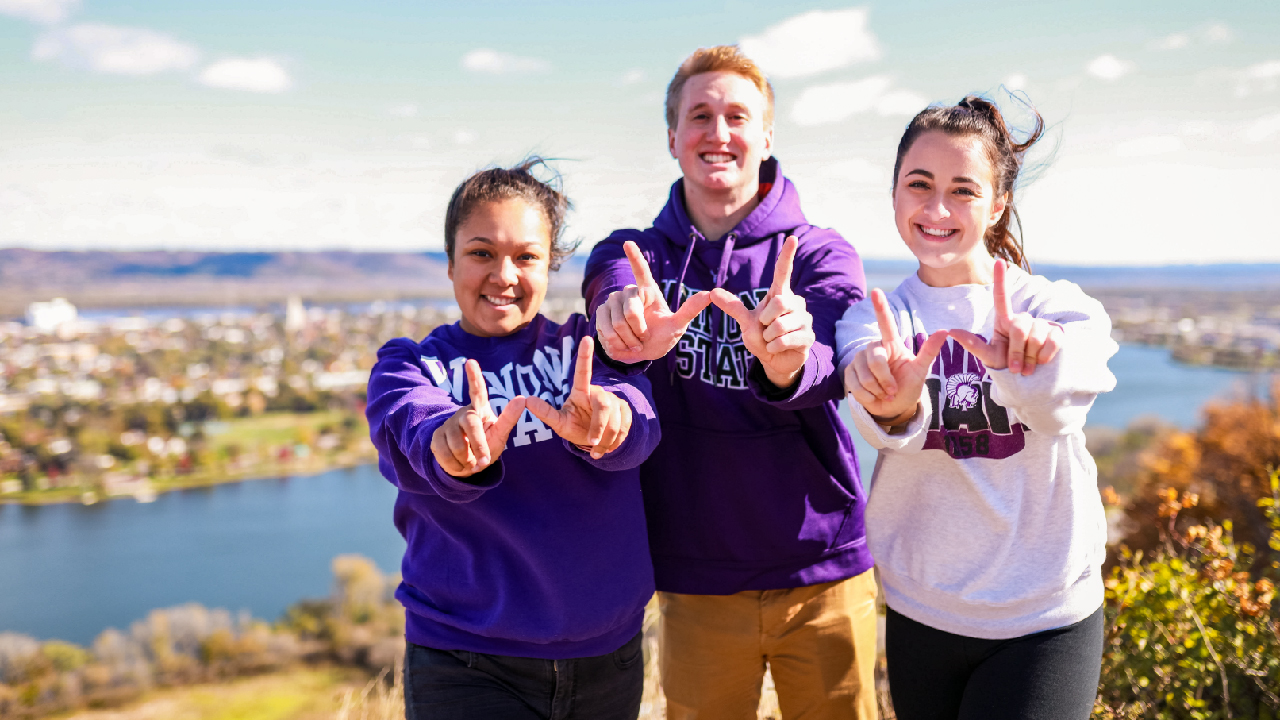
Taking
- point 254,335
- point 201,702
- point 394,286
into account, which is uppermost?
point 394,286

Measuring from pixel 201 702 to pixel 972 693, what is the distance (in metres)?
26.3

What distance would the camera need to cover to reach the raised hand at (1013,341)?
5.22 ft

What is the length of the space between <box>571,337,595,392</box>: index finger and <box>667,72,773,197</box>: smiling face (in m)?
0.88

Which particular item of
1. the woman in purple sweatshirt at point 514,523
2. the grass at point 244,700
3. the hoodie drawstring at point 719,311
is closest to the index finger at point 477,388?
the woman in purple sweatshirt at point 514,523

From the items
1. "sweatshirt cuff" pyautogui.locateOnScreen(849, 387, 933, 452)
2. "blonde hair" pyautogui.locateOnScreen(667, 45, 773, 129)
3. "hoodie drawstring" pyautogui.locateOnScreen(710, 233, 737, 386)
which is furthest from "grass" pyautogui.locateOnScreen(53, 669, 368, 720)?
"sweatshirt cuff" pyautogui.locateOnScreen(849, 387, 933, 452)

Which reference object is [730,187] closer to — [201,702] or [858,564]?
[858,564]

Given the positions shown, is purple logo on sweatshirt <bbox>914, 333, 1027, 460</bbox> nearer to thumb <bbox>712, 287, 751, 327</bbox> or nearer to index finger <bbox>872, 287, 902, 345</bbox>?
index finger <bbox>872, 287, 902, 345</bbox>

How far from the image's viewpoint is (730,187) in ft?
7.72

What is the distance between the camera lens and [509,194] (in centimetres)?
216

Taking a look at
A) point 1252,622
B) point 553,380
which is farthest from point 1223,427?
point 553,380

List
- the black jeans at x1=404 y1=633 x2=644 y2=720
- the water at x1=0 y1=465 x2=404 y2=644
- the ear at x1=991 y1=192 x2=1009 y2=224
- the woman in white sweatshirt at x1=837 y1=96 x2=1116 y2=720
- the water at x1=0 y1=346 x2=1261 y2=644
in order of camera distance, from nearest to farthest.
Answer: the woman in white sweatshirt at x1=837 y1=96 x2=1116 y2=720 < the black jeans at x1=404 y1=633 x2=644 y2=720 < the ear at x1=991 y1=192 x2=1009 y2=224 < the water at x1=0 y1=465 x2=404 y2=644 < the water at x1=0 y1=346 x2=1261 y2=644

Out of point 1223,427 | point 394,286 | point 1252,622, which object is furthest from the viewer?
point 394,286

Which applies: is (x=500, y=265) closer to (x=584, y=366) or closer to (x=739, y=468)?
(x=584, y=366)

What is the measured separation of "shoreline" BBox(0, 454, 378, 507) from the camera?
156 feet
